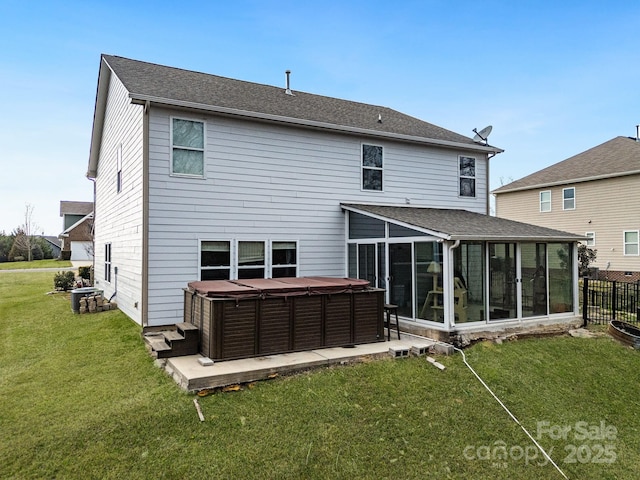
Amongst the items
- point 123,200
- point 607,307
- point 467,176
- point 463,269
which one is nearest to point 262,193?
point 123,200

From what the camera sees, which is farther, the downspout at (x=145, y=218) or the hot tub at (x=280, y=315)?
the downspout at (x=145, y=218)

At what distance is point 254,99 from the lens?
10.4 metres

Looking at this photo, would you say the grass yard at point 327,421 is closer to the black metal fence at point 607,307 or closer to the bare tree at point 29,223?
the black metal fence at point 607,307

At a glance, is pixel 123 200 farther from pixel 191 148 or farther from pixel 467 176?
pixel 467 176

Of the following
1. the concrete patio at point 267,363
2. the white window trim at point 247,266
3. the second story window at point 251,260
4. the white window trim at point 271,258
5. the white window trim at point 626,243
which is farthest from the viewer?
the white window trim at point 626,243

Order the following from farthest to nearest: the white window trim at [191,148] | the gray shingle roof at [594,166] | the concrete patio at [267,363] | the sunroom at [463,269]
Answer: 1. the gray shingle roof at [594,166]
2. the white window trim at [191,148]
3. the sunroom at [463,269]
4. the concrete patio at [267,363]

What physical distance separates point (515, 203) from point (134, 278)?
849 inches

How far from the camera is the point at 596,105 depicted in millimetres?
22656

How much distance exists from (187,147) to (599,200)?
19433 millimetres

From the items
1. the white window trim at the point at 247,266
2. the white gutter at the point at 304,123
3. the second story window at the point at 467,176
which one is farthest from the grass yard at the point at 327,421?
the second story window at the point at 467,176

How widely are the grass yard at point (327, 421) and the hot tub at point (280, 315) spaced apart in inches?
31.0

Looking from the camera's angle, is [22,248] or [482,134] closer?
[482,134]

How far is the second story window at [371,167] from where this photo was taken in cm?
1095

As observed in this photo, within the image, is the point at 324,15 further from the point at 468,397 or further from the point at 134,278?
the point at 468,397
